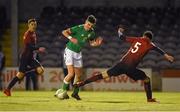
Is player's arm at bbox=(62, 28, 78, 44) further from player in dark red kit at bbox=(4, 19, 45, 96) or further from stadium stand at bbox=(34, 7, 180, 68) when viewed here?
stadium stand at bbox=(34, 7, 180, 68)

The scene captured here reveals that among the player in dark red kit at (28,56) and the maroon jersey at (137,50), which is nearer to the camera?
the maroon jersey at (137,50)

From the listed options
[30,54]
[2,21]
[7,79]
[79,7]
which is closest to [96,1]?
[79,7]

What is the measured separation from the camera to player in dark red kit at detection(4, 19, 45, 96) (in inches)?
642

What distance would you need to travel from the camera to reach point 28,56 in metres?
17.0

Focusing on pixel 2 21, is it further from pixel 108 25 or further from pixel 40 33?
pixel 108 25

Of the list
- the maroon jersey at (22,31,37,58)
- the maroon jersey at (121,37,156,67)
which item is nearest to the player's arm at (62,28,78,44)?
the maroon jersey at (121,37,156,67)

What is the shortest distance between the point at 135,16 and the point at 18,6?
577 cm

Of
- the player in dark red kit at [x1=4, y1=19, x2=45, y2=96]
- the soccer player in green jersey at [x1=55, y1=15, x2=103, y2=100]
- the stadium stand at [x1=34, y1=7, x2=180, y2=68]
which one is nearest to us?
the soccer player in green jersey at [x1=55, y1=15, x2=103, y2=100]

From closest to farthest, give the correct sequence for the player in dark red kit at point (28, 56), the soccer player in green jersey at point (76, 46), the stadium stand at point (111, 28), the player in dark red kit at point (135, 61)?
the player in dark red kit at point (135, 61), the soccer player in green jersey at point (76, 46), the player in dark red kit at point (28, 56), the stadium stand at point (111, 28)

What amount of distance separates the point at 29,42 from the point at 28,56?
0.65 m

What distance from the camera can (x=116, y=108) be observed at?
12.4 metres

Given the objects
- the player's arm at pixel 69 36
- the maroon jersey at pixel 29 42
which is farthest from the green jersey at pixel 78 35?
the maroon jersey at pixel 29 42

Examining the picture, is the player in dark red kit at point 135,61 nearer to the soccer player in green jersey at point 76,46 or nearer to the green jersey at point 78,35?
the soccer player in green jersey at point 76,46

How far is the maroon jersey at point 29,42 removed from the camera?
16.3 meters
